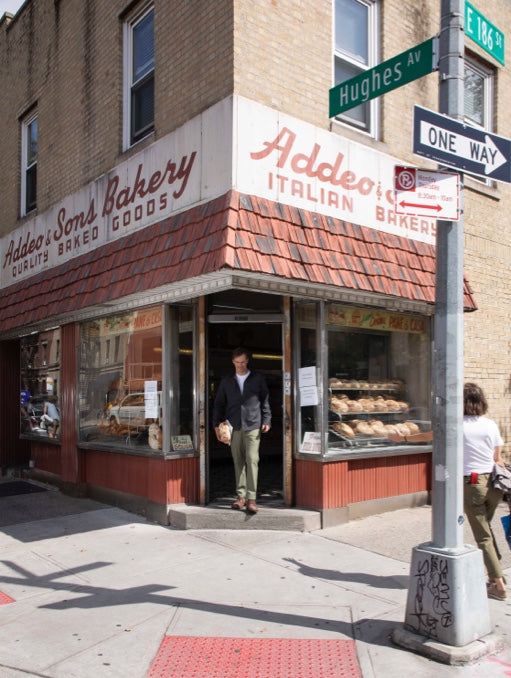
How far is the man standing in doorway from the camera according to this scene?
7145 mm

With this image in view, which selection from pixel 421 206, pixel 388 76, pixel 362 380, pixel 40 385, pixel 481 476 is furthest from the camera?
pixel 40 385

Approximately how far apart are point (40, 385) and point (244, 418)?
4.72m

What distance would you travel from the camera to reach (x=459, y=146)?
4320 millimetres

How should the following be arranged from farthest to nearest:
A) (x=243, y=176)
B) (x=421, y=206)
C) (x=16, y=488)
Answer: (x=16, y=488) < (x=243, y=176) < (x=421, y=206)

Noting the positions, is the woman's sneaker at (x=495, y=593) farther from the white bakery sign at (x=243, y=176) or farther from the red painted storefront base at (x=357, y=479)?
the white bakery sign at (x=243, y=176)

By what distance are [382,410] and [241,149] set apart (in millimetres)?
3743

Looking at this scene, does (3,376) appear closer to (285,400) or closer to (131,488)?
(131,488)

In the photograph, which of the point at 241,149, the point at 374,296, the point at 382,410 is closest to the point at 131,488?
the point at 382,410

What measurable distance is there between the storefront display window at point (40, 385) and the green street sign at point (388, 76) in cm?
620

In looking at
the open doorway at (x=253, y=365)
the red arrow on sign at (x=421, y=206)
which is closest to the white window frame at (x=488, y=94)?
the open doorway at (x=253, y=365)

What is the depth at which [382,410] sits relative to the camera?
8023 millimetres

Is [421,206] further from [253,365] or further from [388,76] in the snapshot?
[253,365]

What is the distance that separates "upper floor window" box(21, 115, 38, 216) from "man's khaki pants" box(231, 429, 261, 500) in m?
6.18

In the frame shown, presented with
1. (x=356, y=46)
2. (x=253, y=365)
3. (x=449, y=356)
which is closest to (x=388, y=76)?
(x=449, y=356)
